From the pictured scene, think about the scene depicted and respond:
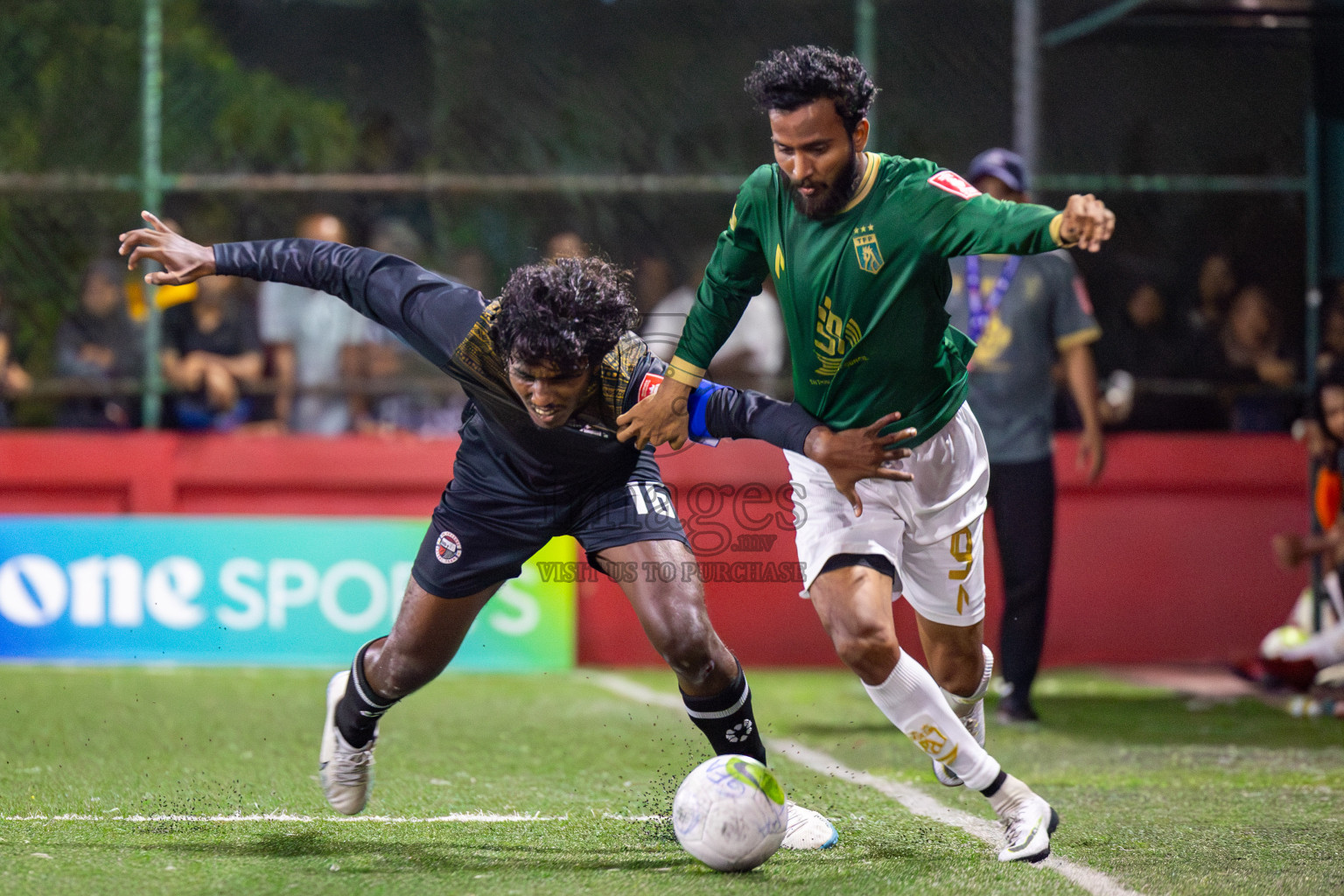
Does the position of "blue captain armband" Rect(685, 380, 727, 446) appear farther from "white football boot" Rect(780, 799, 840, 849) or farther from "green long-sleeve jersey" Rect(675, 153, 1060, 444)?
"white football boot" Rect(780, 799, 840, 849)

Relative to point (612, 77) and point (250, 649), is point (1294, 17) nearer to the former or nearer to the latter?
point (612, 77)

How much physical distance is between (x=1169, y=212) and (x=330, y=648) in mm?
5789

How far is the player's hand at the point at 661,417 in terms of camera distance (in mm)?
4211

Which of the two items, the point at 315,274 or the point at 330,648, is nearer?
the point at 315,274

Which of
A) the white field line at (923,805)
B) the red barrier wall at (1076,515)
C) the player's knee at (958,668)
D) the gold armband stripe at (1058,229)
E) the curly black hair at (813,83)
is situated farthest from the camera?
the red barrier wall at (1076,515)

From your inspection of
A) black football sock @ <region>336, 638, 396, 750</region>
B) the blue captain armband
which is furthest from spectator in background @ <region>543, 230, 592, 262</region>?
the blue captain armband

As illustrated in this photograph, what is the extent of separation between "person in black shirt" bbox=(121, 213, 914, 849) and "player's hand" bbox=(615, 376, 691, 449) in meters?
0.05

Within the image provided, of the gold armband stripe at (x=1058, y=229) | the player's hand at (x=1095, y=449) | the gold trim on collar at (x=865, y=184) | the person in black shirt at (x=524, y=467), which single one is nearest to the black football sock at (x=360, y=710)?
the person in black shirt at (x=524, y=467)

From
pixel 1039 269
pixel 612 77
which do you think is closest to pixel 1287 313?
pixel 1039 269

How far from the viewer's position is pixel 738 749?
4.51 m

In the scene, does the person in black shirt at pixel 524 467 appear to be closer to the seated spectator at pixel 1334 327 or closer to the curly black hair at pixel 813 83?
the curly black hair at pixel 813 83

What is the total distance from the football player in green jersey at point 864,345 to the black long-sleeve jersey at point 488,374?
13 centimetres

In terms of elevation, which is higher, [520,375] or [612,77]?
[612,77]

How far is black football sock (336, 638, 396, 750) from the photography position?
459 centimetres
